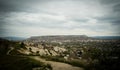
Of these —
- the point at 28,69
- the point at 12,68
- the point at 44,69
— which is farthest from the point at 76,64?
the point at 12,68

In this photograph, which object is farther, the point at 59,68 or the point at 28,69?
the point at 59,68

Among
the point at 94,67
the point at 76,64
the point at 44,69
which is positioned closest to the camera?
the point at 44,69

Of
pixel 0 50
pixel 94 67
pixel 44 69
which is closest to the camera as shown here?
pixel 44 69

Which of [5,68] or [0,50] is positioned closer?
[5,68]

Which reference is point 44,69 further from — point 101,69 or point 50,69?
point 101,69

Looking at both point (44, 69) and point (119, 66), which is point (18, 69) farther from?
point (119, 66)

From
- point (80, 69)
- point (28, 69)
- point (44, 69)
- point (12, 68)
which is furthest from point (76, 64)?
point (12, 68)

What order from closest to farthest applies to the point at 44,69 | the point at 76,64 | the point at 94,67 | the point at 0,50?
the point at 44,69, the point at 94,67, the point at 76,64, the point at 0,50

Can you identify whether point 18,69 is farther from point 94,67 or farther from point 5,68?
point 94,67
